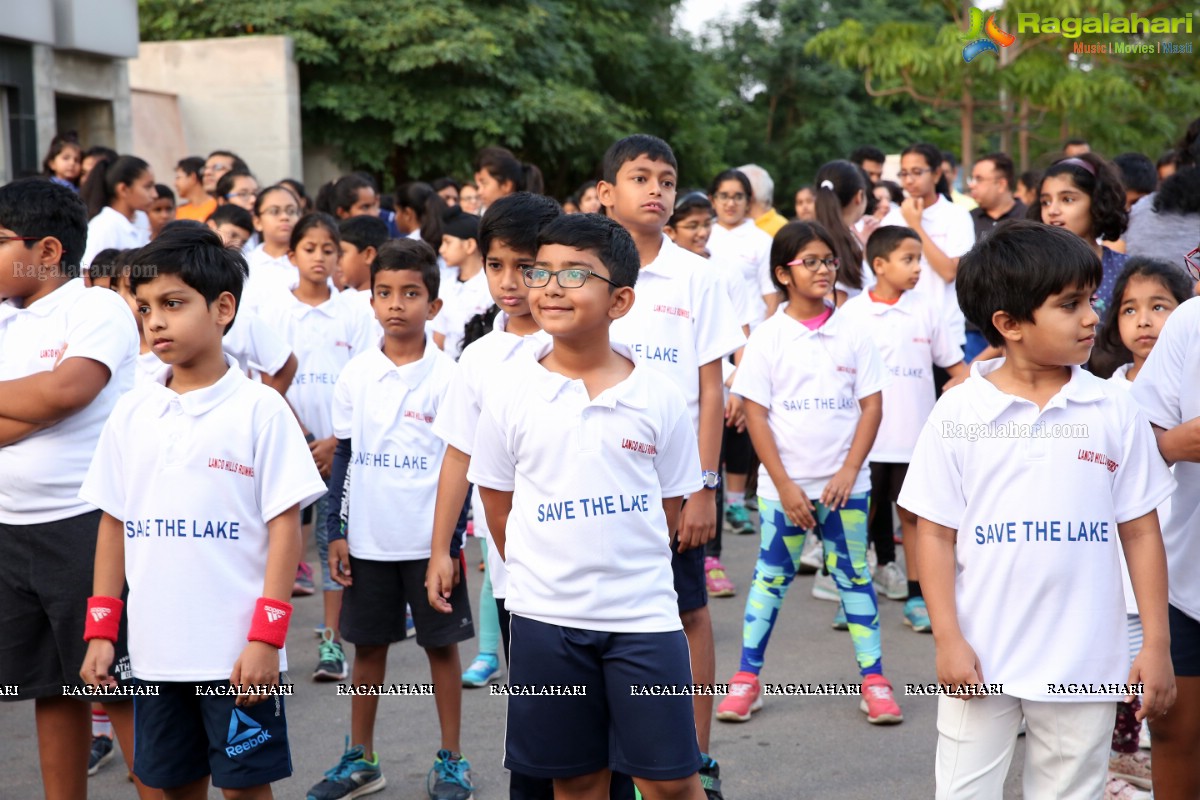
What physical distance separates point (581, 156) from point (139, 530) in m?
18.8

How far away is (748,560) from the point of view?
737cm

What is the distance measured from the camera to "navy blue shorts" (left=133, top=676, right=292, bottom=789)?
3141mm

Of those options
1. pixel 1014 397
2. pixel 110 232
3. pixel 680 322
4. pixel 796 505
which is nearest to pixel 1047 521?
pixel 1014 397

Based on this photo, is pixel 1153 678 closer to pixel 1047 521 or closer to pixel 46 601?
pixel 1047 521

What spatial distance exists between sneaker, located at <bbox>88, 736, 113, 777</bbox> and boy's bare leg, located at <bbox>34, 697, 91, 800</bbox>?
793mm

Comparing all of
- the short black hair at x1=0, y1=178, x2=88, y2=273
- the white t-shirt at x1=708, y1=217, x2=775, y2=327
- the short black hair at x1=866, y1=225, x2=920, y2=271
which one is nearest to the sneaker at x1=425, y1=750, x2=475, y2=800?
the short black hair at x1=0, y1=178, x2=88, y2=273

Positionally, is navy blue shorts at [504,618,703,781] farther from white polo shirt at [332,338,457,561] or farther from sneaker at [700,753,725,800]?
white polo shirt at [332,338,457,561]

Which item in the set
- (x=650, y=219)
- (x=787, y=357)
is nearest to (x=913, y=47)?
(x=787, y=357)

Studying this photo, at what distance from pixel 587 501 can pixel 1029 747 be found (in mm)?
1184

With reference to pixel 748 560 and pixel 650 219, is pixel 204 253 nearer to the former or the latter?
pixel 650 219

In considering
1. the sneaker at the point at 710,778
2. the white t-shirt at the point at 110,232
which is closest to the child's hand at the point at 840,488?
the sneaker at the point at 710,778

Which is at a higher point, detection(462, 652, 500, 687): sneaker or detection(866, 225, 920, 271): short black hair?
detection(866, 225, 920, 271): short black hair

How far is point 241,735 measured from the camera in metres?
3.14

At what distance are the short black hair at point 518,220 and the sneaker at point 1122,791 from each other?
2.52 m
